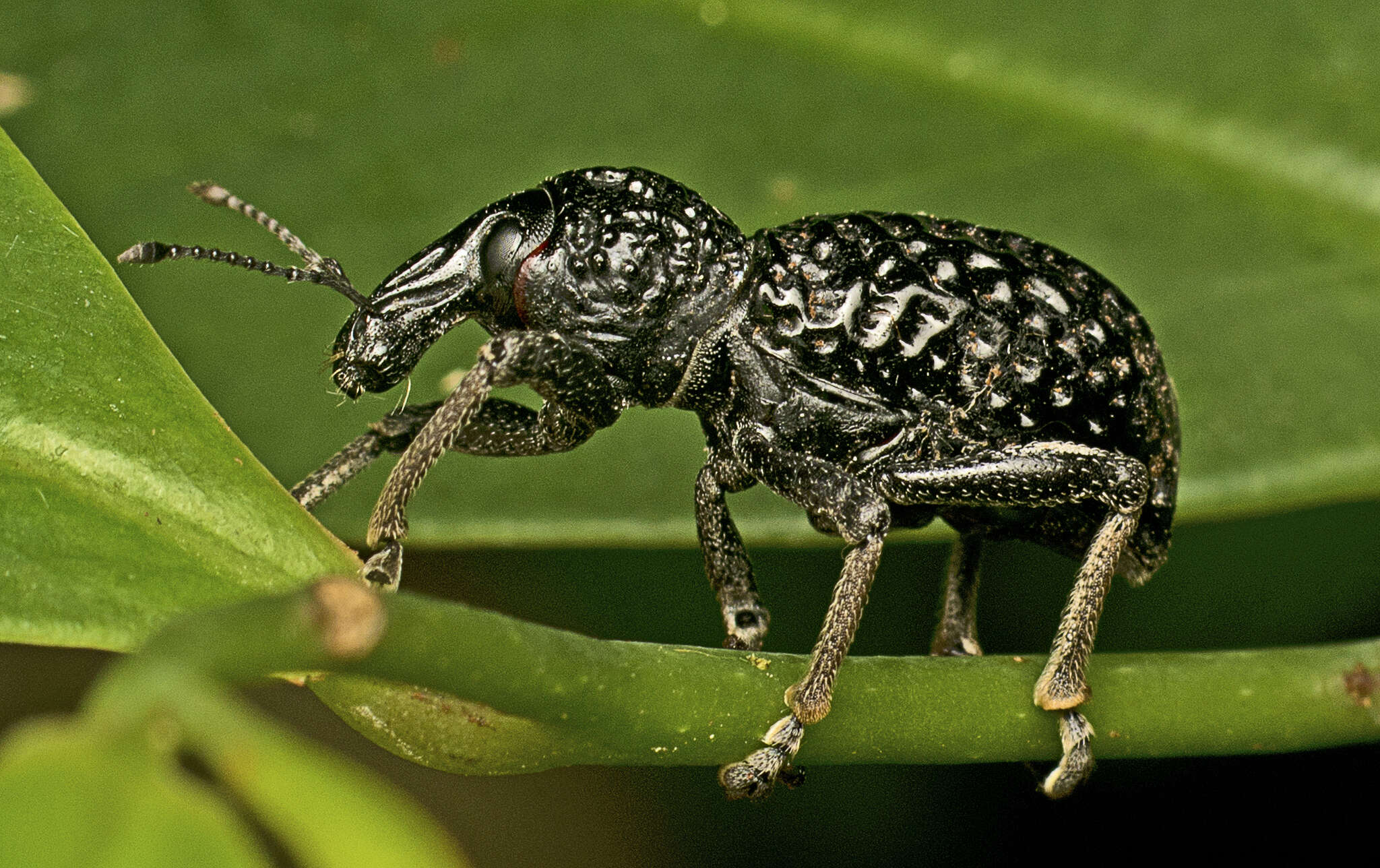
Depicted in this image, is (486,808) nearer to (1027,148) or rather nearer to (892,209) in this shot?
(892,209)

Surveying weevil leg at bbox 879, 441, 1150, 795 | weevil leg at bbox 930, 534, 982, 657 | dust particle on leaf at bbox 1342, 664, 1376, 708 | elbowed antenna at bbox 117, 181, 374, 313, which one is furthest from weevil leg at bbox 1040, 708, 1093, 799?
elbowed antenna at bbox 117, 181, 374, 313

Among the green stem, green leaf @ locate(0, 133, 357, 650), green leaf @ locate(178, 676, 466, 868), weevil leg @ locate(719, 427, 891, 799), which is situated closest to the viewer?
green leaf @ locate(178, 676, 466, 868)

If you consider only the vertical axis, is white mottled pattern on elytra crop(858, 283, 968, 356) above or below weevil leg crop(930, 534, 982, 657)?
above

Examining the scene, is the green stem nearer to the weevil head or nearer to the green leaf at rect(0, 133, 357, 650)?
the green leaf at rect(0, 133, 357, 650)

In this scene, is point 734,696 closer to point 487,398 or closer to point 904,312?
point 487,398

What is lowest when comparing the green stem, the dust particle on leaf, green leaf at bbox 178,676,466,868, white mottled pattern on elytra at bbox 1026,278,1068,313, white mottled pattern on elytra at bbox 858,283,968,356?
the green stem

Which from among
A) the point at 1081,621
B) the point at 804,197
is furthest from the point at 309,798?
the point at 804,197

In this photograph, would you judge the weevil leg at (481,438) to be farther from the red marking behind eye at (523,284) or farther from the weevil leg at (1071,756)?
the weevil leg at (1071,756)
